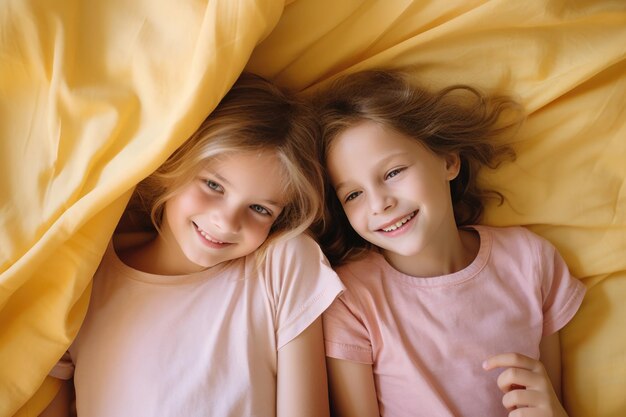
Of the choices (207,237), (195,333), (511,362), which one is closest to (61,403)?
(195,333)

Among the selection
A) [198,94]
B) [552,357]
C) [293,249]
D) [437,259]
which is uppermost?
[198,94]

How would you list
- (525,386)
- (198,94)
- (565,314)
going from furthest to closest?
(565,314) < (525,386) < (198,94)

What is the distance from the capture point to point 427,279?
1086 mm

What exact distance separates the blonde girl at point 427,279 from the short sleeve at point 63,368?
1.47 feet

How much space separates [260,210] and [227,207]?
0.08 metres

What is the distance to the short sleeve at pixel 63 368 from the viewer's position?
1027mm

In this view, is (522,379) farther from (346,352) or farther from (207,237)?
(207,237)

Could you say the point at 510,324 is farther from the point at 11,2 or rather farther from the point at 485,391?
the point at 11,2

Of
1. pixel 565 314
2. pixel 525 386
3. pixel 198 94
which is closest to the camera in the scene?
pixel 198 94

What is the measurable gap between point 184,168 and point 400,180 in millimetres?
356

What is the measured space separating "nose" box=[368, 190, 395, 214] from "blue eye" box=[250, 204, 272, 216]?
18 centimetres

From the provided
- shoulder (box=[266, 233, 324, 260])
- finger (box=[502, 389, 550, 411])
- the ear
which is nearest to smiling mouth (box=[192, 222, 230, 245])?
shoulder (box=[266, 233, 324, 260])

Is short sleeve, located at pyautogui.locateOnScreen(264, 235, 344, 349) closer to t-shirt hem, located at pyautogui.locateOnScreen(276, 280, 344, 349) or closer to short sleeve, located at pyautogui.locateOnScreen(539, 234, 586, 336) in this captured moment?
t-shirt hem, located at pyautogui.locateOnScreen(276, 280, 344, 349)

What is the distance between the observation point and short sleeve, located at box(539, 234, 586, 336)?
43.2 inches
